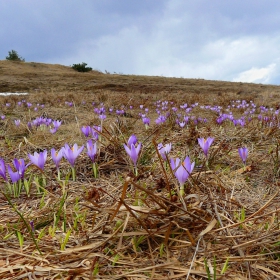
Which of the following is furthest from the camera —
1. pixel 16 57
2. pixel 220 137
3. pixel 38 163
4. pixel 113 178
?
pixel 16 57

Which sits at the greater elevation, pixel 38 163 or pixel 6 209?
pixel 38 163

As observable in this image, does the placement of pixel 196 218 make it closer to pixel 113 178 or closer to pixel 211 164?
pixel 113 178

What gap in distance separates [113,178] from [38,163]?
0.49m

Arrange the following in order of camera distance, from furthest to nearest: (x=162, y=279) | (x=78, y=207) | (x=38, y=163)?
1. (x=38, y=163)
2. (x=78, y=207)
3. (x=162, y=279)

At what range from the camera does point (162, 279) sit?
0.91 m

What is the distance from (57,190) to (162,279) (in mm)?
955

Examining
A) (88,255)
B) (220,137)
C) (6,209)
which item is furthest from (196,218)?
(220,137)

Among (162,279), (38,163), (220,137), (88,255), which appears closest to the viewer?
(162,279)

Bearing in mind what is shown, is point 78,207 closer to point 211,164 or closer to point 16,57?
point 211,164

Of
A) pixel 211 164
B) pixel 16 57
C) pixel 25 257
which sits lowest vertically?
pixel 25 257

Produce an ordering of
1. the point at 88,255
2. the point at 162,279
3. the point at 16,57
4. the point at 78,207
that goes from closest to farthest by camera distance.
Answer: the point at 162,279
the point at 88,255
the point at 78,207
the point at 16,57

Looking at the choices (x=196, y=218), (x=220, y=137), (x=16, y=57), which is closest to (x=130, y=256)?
(x=196, y=218)

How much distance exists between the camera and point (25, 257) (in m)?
1.04

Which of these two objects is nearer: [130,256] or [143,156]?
[130,256]
